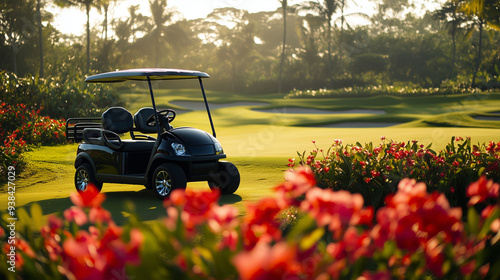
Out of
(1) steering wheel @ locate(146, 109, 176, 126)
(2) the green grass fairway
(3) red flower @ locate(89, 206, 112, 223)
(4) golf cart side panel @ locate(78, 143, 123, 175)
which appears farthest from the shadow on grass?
(3) red flower @ locate(89, 206, 112, 223)

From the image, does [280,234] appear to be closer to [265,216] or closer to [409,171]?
[265,216]

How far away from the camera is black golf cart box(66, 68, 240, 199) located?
8484 mm

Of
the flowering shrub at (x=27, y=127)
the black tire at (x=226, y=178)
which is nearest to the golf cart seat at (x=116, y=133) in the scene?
the black tire at (x=226, y=178)

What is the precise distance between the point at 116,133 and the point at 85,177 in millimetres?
869

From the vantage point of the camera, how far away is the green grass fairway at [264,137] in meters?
9.13

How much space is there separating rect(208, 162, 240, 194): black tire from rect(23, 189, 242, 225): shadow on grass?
0.13m

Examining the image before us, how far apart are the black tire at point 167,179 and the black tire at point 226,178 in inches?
32.0

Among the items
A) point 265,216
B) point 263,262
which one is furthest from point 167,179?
point 263,262

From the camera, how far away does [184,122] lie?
94.7ft

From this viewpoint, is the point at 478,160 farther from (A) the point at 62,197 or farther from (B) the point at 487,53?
(B) the point at 487,53

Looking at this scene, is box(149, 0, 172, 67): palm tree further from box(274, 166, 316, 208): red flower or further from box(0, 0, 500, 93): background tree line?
box(274, 166, 316, 208): red flower

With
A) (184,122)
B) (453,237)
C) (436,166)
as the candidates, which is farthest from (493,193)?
(184,122)

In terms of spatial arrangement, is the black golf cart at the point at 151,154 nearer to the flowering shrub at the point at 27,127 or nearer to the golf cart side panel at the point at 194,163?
the golf cart side panel at the point at 194,163

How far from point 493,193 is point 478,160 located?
4.98 m
